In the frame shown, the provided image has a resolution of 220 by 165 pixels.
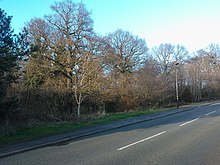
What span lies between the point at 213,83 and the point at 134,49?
28940mm

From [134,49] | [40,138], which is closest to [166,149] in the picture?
[40,138]

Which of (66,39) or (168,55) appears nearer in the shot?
(66,39)

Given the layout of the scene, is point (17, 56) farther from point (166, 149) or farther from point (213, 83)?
point (213, 83)

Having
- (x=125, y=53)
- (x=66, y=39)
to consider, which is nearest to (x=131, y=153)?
(x=66, y=39)

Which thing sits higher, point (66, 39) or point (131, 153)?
point (66, 39)

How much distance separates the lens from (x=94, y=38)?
33.3 m

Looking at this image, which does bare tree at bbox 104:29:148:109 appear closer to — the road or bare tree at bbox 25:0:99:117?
bare tree at bbox 25:0:99:117

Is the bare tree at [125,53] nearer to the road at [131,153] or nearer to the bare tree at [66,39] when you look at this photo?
the bare tree at [66,39]

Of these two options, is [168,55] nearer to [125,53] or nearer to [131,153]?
[125,53]

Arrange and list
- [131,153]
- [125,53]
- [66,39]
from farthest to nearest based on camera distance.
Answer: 1. [125,53]
2. [66,39]
3. [131,153]

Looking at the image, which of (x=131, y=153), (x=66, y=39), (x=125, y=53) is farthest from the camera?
(x=125, y=53)

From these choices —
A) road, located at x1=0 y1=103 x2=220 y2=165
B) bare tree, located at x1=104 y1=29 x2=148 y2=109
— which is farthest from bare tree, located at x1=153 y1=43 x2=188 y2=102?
road, located at x1=0 y1=103 x2=220 y2=165

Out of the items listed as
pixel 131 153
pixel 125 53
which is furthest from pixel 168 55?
pixel 131 153

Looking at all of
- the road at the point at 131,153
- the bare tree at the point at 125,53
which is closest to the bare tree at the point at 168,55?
the bare tree at the point at 125,53
